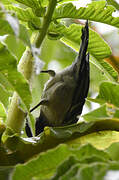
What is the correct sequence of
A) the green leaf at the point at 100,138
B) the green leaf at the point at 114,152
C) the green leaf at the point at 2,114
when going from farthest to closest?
the green leaf at the point at 2,114 < the green leaf at the point at 100,138 < the green leaf at the point at 114,152

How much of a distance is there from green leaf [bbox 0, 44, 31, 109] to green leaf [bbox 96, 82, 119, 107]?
0.13m

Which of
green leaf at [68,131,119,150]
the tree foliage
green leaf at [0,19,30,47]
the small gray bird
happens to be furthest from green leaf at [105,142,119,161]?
the small gray bird

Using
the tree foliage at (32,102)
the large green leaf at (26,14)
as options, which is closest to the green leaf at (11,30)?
the tree foliage at (32,102)

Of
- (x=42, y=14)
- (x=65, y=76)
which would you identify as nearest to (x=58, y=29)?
(x=42, y=14)

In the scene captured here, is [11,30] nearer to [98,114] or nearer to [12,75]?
[12,75]

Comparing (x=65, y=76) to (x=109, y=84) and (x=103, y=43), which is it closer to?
(x=103, y=43)

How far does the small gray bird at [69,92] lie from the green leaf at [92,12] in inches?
1.4

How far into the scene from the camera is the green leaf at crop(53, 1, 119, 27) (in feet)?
2.57

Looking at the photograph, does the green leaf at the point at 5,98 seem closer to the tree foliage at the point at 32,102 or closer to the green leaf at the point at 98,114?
the tree foliage at the point at 32,102

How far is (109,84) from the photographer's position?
66cm

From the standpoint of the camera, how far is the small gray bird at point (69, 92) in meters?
0.90

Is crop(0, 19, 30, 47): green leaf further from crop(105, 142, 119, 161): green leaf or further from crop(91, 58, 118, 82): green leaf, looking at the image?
crop(91, 58, 118, 82): green leaf

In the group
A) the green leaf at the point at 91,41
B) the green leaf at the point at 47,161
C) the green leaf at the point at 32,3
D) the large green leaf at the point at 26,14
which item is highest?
the green leaf at the point at 32,3

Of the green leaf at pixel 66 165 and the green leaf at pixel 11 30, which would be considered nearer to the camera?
the green leaf at pixel 66 165
